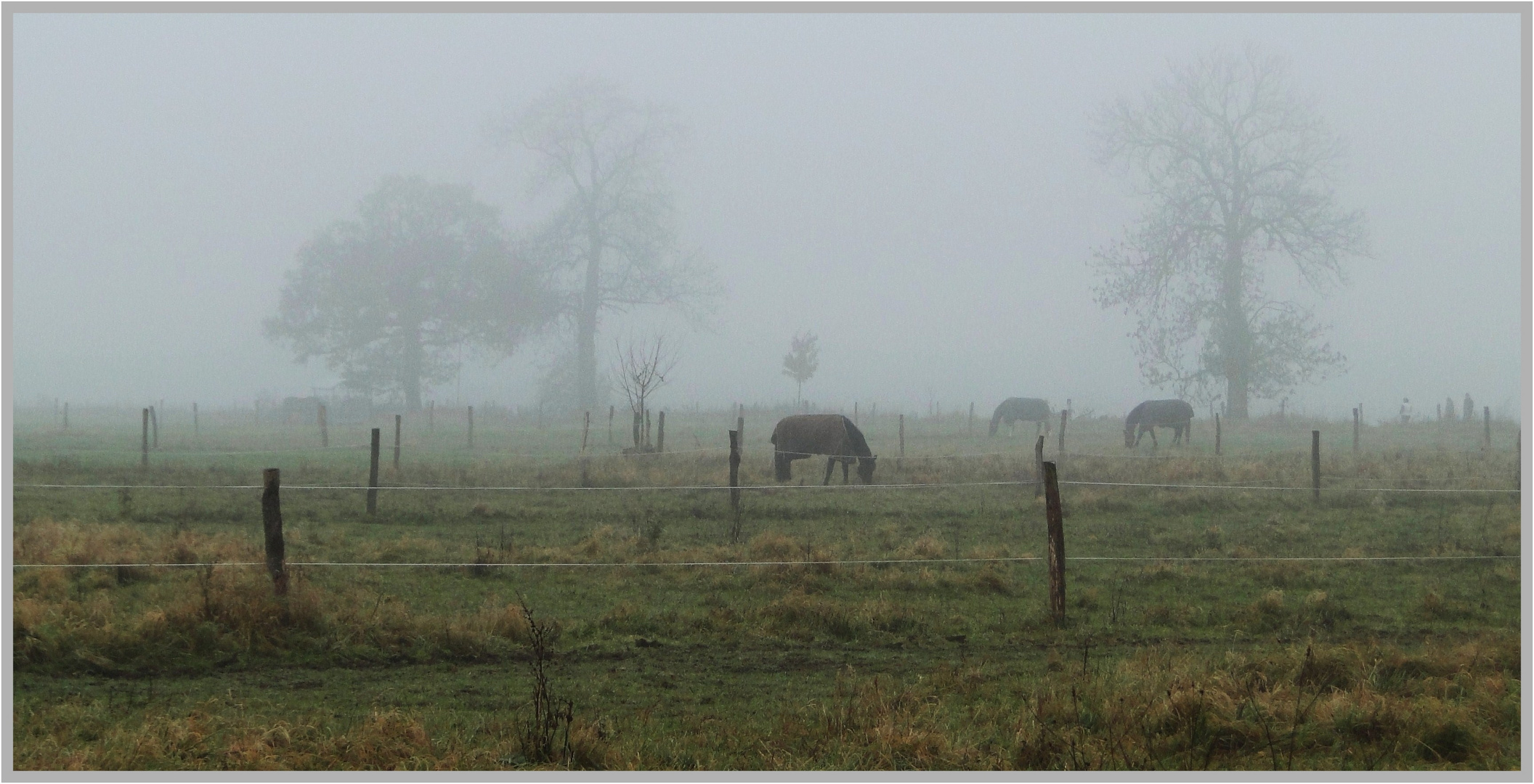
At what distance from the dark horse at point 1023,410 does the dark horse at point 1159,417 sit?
206 inches

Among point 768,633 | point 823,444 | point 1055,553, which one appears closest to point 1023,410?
point 823,444

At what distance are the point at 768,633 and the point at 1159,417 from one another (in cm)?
2695

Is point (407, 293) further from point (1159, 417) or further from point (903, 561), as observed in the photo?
point (903, 561)

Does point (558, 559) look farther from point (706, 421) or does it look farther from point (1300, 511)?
point (706, 421)

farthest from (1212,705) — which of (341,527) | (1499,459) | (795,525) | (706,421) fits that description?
(706,421)

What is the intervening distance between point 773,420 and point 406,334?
1701 centimetres

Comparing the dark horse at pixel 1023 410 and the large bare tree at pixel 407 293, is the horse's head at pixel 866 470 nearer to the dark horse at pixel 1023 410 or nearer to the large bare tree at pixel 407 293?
the dark horse at pixel 1023 410

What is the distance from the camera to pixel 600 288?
173 ft

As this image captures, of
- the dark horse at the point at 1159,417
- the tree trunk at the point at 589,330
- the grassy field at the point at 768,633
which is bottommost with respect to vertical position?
the grassy field at the point at 768,633

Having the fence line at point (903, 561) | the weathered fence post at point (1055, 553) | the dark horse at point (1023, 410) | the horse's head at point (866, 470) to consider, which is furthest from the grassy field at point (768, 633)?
the dark horse at point (1023, 410)

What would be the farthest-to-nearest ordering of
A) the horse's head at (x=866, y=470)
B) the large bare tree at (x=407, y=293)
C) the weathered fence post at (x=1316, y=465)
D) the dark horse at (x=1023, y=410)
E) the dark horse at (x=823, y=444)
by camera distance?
the large bare tree at (x=407, y=293) → the dark horse at (x=1023, y=410) → the dark horse at (x=823, y=444) → the horse's head at (x=866, y=470) → the weathered fence post at (x=1316, y=465)

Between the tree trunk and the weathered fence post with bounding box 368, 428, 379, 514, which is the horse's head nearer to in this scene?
the weathered fence post with bounding box 368, 428, 379, 514

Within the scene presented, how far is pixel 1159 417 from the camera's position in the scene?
1303 inches

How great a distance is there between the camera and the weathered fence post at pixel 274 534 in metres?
8.59
